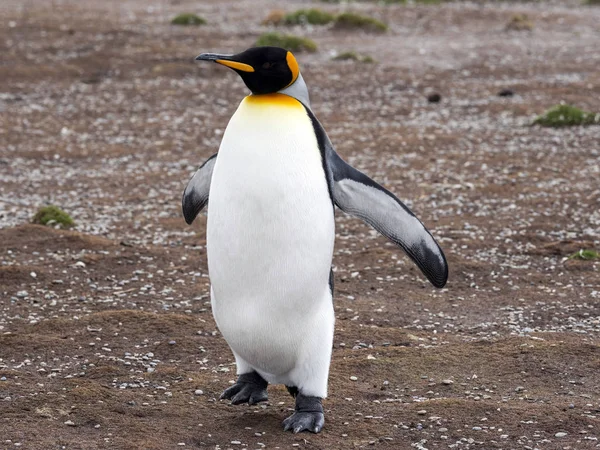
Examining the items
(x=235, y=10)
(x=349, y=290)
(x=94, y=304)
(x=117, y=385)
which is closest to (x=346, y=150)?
(x=349, y=290)

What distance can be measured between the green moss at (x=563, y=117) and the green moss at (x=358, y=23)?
818 cm

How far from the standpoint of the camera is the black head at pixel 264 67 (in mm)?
4426

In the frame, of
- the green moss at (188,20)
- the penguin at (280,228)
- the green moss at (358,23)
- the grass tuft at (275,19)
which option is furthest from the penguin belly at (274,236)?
the grass tuft at (275,19)

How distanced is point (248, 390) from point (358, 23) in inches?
622

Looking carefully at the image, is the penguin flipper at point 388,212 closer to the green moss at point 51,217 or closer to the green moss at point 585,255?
the green moss at point 585,255

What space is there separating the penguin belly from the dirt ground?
411mm

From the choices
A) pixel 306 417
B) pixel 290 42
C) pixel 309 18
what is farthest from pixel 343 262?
pixel 309 18

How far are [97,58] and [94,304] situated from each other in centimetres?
1026

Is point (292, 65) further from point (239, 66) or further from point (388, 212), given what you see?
point (388, 212)

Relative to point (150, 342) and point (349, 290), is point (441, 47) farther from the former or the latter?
point (150, 342)

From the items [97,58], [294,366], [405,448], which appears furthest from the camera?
[97,58]

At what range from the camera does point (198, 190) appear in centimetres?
522

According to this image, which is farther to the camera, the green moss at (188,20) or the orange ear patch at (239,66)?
the green moss at (188,20)

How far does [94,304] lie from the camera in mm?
6496
